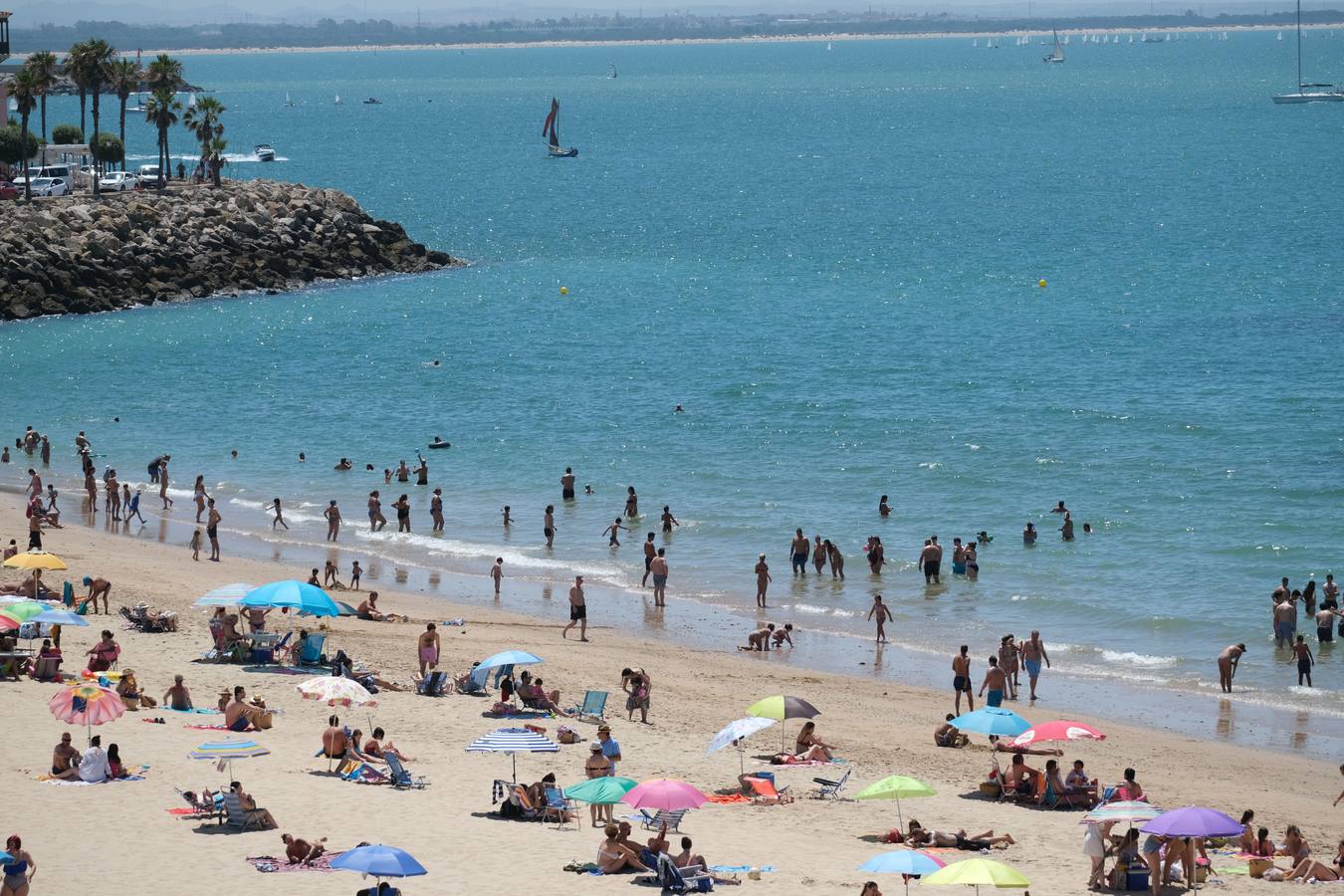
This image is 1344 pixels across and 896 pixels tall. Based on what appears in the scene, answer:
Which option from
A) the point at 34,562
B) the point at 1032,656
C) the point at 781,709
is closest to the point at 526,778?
the point at 781,709

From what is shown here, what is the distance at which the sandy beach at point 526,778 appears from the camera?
1708 cm

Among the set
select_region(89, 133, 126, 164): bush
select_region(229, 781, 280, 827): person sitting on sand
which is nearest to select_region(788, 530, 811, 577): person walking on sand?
select_region(229, 781, 280, 827): person sitting on sand

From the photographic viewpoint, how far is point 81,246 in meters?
61.4

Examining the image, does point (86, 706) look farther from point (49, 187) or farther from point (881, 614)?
point (49, 187)

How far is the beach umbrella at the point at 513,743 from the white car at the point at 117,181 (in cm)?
5720

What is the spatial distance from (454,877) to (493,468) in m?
25.6

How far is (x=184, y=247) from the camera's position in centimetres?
6506

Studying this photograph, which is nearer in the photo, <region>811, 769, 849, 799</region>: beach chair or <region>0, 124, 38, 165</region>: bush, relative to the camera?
<region>811, 769, 849, 799</region>: beach chair

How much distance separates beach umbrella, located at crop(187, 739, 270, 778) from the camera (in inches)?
765

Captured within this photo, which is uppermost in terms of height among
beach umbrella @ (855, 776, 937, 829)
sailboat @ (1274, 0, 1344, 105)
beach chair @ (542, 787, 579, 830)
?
sailboat @ (1274, 0, 1344, 105)

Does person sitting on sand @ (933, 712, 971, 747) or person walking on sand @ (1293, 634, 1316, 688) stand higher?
person walking on sand @ (1293, 634, 1316, 688)

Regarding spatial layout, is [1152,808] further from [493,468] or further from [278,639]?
[493,468]

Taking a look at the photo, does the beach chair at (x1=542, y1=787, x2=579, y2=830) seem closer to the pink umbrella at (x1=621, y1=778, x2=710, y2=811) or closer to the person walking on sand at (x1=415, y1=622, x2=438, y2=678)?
the pink umbrella at (x1=621, y1=778, x2=710, y2=811)

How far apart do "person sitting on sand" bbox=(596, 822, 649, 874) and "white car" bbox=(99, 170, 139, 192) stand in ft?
197
